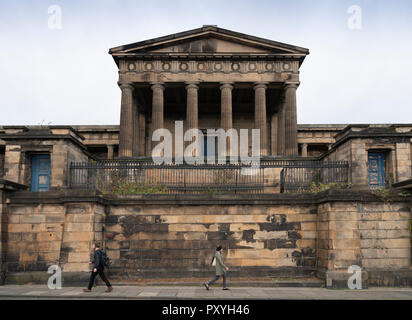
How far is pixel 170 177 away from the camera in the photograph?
16.9 meters

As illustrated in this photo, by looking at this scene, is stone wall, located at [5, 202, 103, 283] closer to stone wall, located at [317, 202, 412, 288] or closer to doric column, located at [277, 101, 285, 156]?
stone wall, located at [317, 202, 412, 288]

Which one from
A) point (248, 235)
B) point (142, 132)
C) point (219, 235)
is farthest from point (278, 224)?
point (142, 132)

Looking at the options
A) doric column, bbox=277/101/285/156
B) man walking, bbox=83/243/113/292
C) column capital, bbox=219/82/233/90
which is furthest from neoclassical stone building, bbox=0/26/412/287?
column capital, bbox=219/82/233/90

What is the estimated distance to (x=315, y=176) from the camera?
16375 millimetres

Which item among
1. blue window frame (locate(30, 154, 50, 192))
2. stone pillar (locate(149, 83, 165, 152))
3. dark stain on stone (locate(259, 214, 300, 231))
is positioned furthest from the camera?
stone pillar (locate(149, 83, 165, 152))

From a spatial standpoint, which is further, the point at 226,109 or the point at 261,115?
the point at 226,109

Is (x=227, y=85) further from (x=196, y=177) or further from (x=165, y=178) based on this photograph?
(x=165, y=178)

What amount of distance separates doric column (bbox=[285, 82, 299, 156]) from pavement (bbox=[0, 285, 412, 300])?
18861mm

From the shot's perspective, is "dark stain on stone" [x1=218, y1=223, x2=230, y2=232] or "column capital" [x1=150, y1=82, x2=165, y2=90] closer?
"dark stain on stone" [x1=218, y1=223, x2=230, y2=232]

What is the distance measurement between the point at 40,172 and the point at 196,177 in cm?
750

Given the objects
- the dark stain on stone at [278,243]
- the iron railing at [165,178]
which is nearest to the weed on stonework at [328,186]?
the iron railing at [165,178]

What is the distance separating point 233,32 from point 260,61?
3470 mm

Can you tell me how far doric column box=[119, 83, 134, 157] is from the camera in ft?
102
